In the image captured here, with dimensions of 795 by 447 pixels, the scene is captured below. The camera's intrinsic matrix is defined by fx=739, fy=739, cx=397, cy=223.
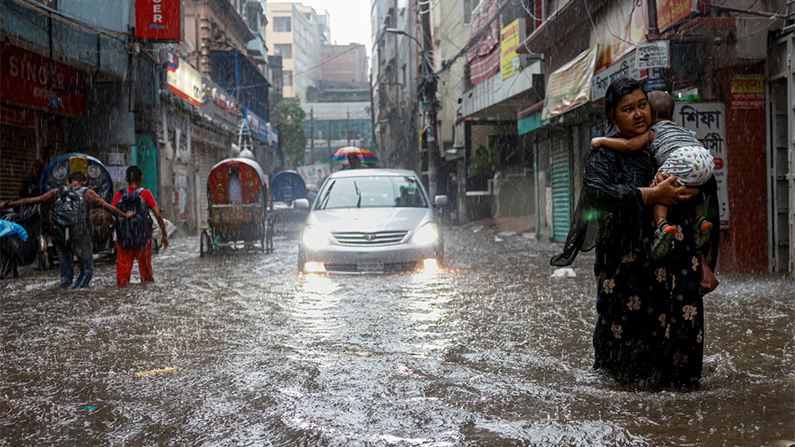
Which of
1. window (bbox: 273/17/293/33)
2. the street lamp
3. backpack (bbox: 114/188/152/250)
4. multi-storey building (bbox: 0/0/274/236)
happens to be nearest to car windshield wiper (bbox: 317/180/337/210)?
backpack (bbox: 114/188/152/250)

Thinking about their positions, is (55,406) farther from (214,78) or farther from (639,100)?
(214,78)

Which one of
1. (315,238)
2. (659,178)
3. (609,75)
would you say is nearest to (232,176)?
(315,238)

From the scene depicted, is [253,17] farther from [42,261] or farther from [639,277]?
[639,277]

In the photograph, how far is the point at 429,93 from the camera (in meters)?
34.2

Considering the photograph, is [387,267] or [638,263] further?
[387,267]

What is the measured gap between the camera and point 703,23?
9469 mm

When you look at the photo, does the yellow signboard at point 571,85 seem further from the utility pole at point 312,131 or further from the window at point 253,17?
the utility pole at point 312,131

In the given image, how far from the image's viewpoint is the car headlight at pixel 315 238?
10.2 m

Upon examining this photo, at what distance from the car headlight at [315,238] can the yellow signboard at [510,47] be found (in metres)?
10.6

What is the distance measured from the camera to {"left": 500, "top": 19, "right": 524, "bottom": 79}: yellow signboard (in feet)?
62.7

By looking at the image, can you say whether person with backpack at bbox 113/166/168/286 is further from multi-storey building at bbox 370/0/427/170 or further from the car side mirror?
multi-storey building at bbox 370/0/427/170

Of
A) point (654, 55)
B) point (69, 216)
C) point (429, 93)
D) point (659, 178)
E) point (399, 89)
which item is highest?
point (399, 89)

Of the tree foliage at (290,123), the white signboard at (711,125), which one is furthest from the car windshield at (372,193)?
Answer: the tree foliage at (290,123)

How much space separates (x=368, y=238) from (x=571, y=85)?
22.4 ft
